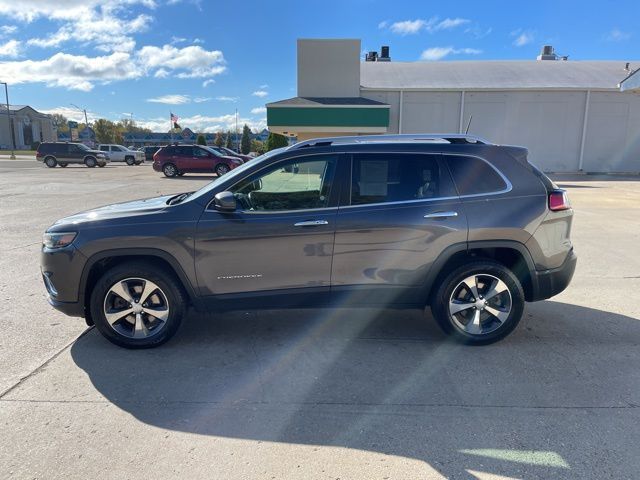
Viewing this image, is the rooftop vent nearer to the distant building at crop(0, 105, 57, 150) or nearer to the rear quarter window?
the rear quarter window

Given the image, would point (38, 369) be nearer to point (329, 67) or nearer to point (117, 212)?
point (117, 212)

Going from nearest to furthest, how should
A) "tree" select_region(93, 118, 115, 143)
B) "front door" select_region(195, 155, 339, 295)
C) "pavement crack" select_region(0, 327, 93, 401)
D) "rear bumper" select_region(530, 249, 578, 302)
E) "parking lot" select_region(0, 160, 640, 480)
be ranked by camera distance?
"parking lot" select_region(0, 160, 640, 480), "pavement crack" select_region(0, 327, 93, 401), "front door" select_region(195, 155, 339, 295), "rear bumper" select_region(530, 249, 578, 302), "tree" select_region(93, 118, 115, 143)

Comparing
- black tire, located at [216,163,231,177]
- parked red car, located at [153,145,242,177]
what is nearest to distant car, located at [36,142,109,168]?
parked red car, located at [153,145,242,177]

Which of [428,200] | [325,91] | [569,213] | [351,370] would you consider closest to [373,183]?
[428,200]

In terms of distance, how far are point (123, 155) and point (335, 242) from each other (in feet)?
150

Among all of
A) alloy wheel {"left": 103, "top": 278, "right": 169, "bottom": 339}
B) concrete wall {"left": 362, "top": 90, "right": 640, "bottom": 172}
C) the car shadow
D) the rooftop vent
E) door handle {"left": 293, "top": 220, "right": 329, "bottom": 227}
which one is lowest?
the car shadow

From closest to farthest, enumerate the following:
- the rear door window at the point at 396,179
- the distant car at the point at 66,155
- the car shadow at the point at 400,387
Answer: the car shadow at the point at 400,387, the rear door window at the point at 396,179, the distant car at the point at 66,155

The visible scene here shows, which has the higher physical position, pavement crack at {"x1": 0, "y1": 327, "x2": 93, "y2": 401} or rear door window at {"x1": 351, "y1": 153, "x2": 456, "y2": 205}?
rear door window at {"x1": 351, "y1": 153, "x2": 456, "y2": 205}

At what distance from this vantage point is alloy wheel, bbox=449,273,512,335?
Result: 395 cm

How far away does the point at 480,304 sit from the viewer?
3.97m

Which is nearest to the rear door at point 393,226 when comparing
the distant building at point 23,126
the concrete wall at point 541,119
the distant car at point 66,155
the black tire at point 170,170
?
the black tire at point 170,170

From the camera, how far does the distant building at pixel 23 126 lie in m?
88.4

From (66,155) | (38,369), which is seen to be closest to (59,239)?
(38,369)

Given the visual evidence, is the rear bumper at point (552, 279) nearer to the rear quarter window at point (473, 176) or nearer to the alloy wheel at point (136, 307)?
the rear quarter window at point (473, 176)
